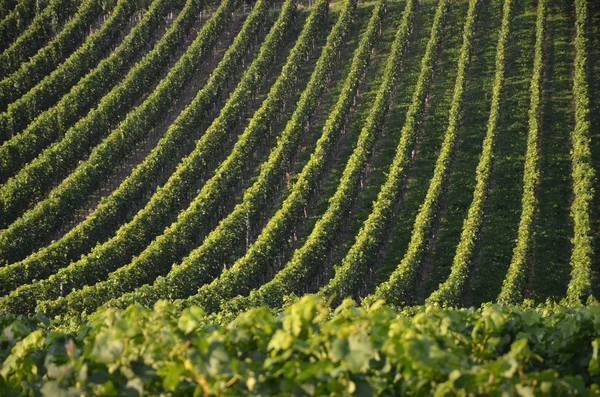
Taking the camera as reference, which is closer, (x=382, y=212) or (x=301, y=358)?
(x=301, y=358)

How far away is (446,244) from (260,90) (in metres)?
24.4

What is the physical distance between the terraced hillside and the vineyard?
170mm

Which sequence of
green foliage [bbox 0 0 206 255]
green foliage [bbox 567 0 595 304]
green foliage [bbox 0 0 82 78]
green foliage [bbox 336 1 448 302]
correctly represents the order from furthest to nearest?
1. green foliage [bbox 0 0 82 78]
2. green foliage [bbox 0 0 206 255]
3. green foliage [bbox 336 1 448 302]
4. green foliage [bbox 567 0 595 304]

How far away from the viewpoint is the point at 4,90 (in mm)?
59438

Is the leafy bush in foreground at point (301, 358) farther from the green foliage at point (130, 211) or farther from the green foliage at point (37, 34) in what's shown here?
the green foliage at point (37, 34)

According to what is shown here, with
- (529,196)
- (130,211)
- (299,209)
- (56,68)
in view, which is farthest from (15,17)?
(529,196)

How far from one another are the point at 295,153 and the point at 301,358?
1775 inches

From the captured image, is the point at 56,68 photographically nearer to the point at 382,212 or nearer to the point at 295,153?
the point at 295,153

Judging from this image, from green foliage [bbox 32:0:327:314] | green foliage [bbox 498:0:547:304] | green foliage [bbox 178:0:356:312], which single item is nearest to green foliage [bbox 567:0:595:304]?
green foliage [bbox 498:0:547:304]

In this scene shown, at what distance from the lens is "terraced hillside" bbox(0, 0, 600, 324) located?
3809cm

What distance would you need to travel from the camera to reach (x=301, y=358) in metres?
6.39

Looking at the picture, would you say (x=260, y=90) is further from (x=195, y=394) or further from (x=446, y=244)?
(x=195, y=394)

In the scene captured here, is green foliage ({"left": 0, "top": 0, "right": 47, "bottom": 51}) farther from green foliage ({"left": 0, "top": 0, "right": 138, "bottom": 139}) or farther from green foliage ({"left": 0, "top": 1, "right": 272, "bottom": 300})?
green foliage ({"left": 0, "top": 1, "right": 272, "bottom": 300})

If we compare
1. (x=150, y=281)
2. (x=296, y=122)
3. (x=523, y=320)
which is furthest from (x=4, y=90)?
(x=523, y=320)
